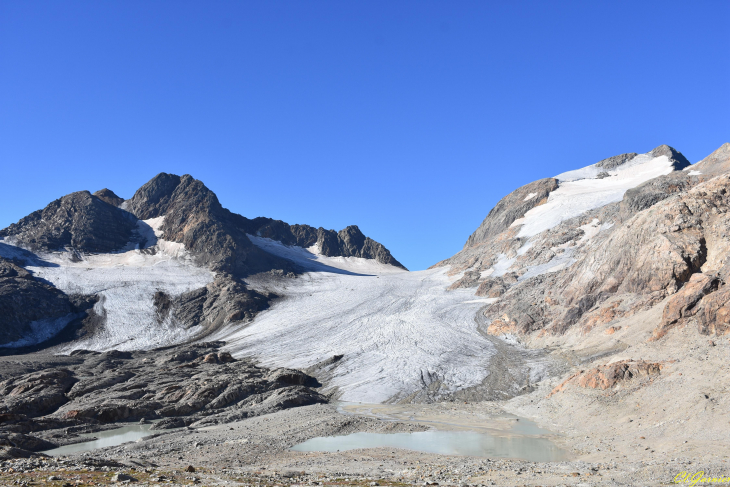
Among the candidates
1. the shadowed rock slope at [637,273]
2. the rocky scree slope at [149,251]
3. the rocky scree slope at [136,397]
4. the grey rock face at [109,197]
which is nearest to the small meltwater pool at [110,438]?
the rocky scree slope at [136,397]

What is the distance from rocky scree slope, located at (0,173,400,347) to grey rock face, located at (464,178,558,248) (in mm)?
43517

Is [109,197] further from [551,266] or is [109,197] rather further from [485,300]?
[551,266]

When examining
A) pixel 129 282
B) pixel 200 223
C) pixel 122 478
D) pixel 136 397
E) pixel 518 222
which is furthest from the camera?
pixel 200 223

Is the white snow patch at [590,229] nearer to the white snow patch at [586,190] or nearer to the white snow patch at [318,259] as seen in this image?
the white snow patch at [586,190]

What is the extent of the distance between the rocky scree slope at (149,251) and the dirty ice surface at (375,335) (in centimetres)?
1129

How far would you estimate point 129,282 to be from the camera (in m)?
96.9

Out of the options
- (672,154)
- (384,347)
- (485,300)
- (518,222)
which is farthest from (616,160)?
(384,347)

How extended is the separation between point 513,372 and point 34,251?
116m

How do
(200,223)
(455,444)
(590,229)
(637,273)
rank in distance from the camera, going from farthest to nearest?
(200,223) → (590,229) → (637,273) → (455,444)

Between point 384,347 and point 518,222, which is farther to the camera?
point 518,222

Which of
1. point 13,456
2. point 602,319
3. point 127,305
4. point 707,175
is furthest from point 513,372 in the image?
point 127,305

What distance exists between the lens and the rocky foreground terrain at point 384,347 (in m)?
20.4

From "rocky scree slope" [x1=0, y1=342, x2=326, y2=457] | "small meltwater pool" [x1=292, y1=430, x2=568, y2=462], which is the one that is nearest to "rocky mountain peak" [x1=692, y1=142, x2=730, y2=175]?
"small meltwater pool" [x1=292, y1=430, x2=568, y2=462]

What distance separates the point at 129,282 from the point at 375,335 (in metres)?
61.9
